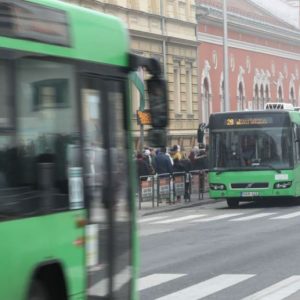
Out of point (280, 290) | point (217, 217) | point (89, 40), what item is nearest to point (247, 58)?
point (217, 217)

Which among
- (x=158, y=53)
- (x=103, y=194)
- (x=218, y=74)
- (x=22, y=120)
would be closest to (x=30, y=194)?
(x=22, y=120)

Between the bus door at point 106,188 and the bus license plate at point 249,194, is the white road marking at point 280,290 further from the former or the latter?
the bus license plate at point 249,194

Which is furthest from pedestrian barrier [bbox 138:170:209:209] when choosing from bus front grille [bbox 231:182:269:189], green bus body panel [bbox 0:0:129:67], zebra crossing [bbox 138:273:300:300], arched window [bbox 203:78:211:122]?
green bus body panel [bbox 0:0:129:67]

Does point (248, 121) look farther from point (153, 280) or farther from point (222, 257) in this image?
point (153, 280)

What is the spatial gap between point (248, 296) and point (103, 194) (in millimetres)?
3574

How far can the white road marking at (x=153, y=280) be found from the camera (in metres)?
12.5

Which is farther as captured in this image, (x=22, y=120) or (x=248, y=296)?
(x=248, y=296)

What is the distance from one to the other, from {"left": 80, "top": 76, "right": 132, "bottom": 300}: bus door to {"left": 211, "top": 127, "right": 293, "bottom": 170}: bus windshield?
19.8 m

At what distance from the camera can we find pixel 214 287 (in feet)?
39.9

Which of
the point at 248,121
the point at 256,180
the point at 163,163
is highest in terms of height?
the point at 248,121

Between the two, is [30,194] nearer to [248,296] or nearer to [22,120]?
[22,120]

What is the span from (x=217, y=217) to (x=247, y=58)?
34714mm

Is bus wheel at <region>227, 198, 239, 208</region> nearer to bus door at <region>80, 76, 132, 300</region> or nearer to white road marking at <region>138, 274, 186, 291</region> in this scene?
white road marking at <region>138, 274, 186, 291</region>

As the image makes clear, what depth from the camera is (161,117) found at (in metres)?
8.76
